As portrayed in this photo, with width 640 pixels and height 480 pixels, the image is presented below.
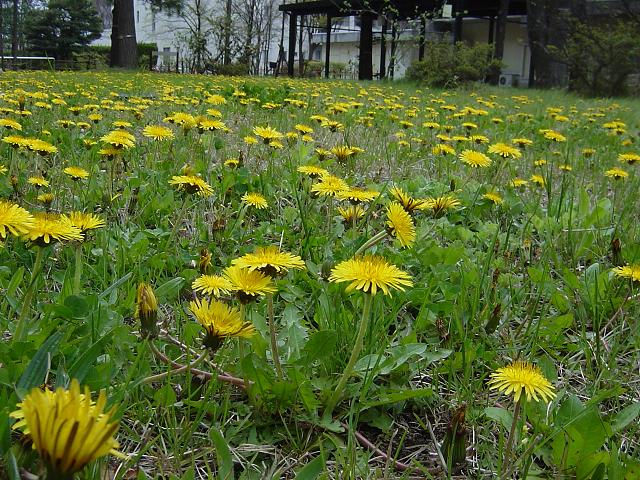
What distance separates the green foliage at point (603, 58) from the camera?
13945mm

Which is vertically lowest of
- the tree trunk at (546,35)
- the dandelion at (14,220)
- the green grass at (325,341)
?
the green grass at (325,341)

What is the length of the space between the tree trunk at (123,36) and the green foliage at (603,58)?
1263 cm

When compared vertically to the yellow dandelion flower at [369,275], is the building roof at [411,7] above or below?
above

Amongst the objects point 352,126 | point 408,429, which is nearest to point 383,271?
point 408,429

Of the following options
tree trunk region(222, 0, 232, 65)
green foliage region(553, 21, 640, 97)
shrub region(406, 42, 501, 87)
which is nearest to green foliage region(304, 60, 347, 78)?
tree trunk region(222, 0, 232, 65)

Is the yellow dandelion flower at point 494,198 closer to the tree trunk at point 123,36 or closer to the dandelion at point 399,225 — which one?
the dandelion at point 399,225

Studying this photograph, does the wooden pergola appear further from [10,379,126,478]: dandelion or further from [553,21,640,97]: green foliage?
[10,379,126,478]: dandelion

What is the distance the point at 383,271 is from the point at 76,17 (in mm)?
33818

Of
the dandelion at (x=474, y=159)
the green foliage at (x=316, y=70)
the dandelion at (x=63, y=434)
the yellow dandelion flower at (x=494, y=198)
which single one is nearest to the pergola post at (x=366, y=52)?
the green foliage at (x=316, y=70)

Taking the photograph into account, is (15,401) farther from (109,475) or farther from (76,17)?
(76,17)

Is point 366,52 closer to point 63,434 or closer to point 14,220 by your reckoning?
point 14,220

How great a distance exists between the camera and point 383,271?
3.17 feet

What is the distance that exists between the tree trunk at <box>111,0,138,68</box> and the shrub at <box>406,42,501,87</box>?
10117 millimetres

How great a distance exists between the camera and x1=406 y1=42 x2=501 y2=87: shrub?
12.5m
